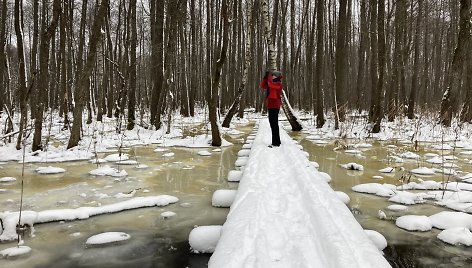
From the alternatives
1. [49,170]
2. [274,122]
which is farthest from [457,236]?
[49,170]

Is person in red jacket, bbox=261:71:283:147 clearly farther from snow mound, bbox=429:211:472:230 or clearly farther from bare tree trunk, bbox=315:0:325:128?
bare tree trunk, bbox=315:0:325:128

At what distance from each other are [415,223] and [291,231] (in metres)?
1.67

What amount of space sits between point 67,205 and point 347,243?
3611 millimetres

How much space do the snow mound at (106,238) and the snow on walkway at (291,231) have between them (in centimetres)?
110

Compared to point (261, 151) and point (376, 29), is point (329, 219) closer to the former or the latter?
point (261, 151)

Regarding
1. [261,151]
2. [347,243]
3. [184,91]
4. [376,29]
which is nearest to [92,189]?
[261,151]

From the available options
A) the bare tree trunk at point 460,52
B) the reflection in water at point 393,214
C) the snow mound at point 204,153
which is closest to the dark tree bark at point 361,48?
the bare tree trunk at point 460,52

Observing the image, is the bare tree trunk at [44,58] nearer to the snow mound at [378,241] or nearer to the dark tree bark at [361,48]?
the snow mound at [378,241]

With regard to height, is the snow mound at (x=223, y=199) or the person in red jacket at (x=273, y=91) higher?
the person in red jacket at (x=273, y=91)

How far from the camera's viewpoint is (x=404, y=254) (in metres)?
3.14

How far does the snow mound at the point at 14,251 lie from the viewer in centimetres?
300

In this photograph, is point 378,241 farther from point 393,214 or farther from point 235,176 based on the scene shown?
point 235,176

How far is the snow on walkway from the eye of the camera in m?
2.43

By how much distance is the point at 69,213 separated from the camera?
4.09 meters
